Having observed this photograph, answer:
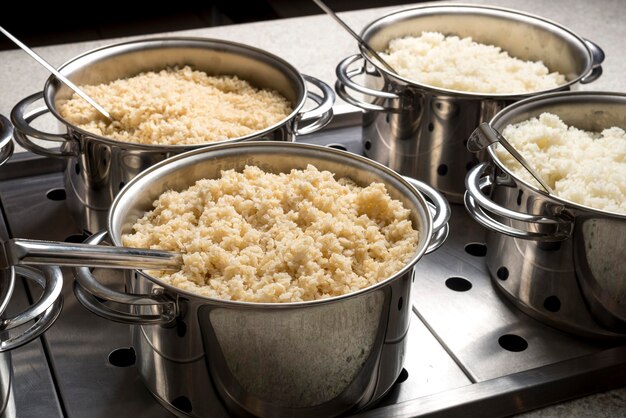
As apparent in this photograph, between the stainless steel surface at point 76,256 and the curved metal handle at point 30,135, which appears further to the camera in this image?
the curved metal handle at point 30,135

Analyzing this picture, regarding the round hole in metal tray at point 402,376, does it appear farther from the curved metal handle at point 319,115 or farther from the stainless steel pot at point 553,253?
the curved metal handle at point 319,115

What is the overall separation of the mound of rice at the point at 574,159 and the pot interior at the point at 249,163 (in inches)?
9.2

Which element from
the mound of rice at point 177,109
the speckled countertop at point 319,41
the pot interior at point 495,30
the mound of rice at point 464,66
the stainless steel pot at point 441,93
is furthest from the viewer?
the speckled countertop at point 319,41

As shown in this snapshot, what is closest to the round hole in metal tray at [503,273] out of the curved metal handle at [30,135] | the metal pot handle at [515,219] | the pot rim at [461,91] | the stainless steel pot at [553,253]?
the stainless steel pot at [553,253]

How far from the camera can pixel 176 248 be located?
41.7 inches

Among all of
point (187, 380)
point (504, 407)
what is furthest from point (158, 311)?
point (504, 407)

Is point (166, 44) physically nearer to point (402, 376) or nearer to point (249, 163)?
point (249, 163)

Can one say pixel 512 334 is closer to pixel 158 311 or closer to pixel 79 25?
pixel 158 311

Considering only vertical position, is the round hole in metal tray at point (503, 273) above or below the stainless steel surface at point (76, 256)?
below

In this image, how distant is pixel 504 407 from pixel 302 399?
287mm

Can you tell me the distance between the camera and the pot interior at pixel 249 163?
1133 mm

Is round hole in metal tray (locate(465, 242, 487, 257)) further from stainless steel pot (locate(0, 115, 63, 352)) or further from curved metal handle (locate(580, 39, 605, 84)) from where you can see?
stainless steel pot (locate(0, 115, 63, 352))

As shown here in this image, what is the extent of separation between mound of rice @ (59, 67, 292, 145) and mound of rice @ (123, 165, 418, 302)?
0.18 meters

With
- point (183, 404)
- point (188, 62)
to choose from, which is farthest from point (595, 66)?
point (183, 404)
